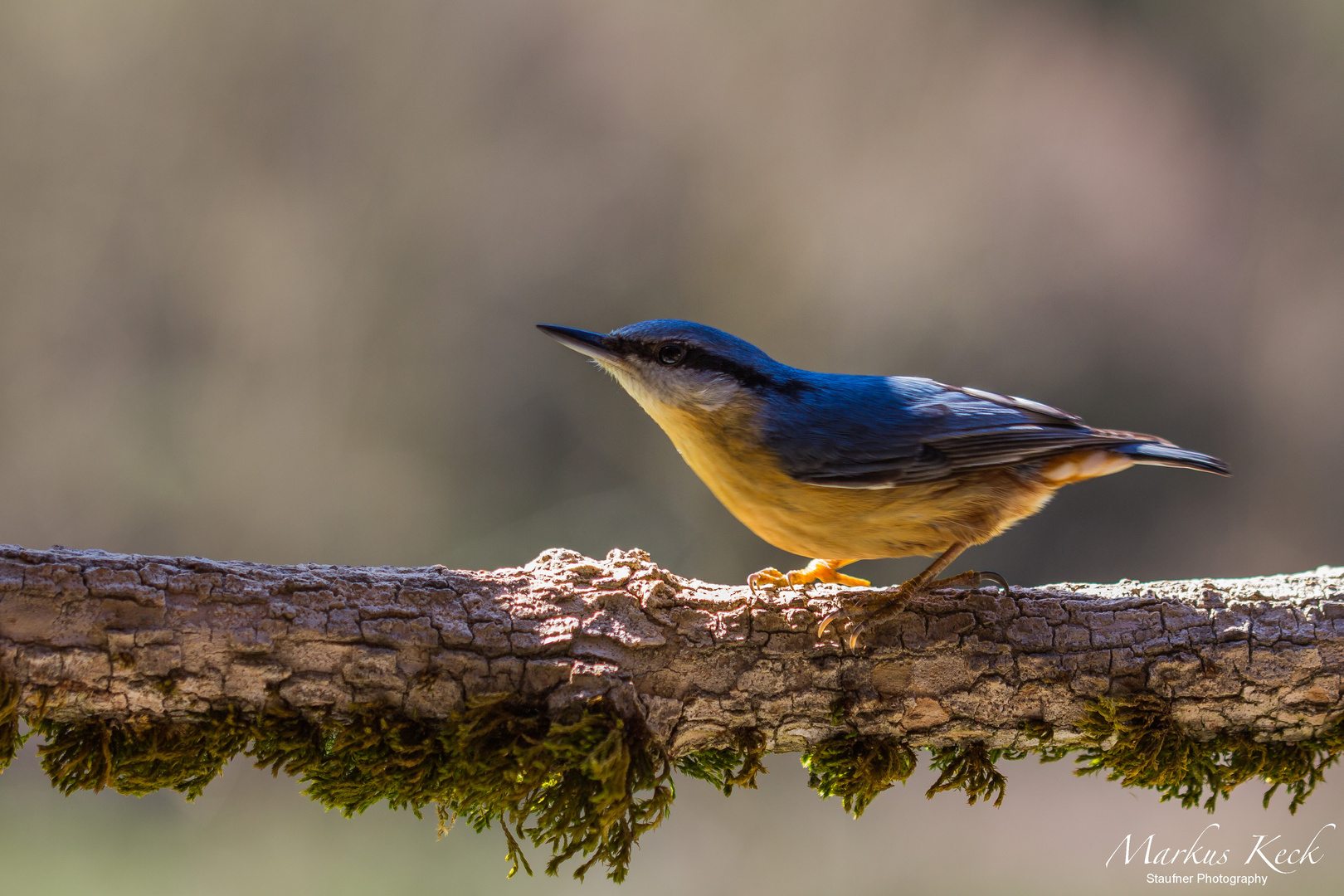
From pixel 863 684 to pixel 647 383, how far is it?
902 millimetres

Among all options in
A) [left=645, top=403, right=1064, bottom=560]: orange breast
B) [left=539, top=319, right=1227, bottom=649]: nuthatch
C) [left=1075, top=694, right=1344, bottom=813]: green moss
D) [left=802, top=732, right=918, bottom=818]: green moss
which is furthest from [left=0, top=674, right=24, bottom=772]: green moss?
[left=1075, top=694, right=1344, bottom=813]: green moss

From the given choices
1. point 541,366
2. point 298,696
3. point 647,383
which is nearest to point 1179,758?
point 647,383

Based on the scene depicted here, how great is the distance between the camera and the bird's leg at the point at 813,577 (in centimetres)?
218

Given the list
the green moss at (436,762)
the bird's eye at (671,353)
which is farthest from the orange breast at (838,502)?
the green moss at (436,762)

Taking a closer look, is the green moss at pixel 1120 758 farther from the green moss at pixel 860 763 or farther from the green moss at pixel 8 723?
the green moss at pixel 8 723

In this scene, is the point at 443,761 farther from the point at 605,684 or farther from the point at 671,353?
the point at 671,353

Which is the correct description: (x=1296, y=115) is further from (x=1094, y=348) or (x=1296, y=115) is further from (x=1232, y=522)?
(x=1232, y=522)

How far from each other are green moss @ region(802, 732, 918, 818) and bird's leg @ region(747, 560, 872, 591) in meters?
0.40

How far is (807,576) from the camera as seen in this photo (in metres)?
2.36

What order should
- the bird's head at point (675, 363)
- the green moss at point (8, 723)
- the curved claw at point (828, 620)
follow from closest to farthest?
the green moss at point (8, 723)
the curved claw at point (828, 620)
the bird's head at point (675, 363)

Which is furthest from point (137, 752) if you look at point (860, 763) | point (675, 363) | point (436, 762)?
point (860, 763)

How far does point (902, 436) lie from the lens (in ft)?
6.81

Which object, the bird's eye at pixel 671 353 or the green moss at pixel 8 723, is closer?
the green moss at pixel 8 723

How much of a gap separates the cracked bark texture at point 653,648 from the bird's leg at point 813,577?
0.15 metres
